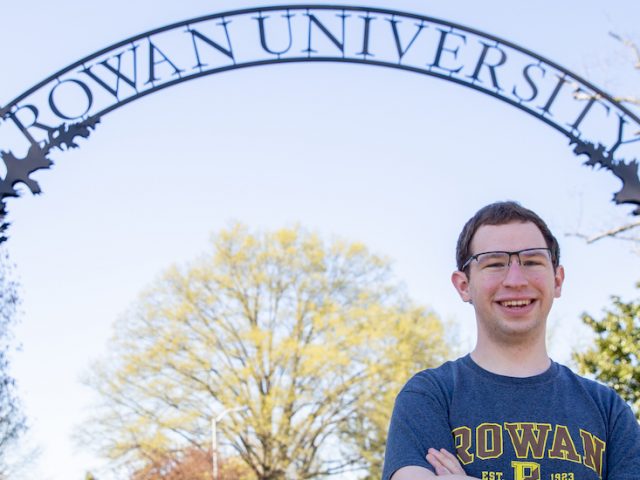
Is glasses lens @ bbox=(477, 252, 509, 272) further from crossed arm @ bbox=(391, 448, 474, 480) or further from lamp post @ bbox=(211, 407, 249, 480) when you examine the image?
lamp post @ bbox=(211, 407, 249, 480)

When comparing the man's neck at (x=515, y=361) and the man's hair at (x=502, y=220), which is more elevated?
the man's hair at (x=502, y=220)

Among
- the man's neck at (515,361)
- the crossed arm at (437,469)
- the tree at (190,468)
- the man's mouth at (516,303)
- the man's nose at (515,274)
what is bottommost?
the crossed arm at (437,469)

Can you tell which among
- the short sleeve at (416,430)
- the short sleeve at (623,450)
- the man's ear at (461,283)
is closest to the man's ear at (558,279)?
the man's ear at (461,283)

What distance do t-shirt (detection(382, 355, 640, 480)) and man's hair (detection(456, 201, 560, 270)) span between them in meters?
0.31

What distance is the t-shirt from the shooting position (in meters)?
2.37

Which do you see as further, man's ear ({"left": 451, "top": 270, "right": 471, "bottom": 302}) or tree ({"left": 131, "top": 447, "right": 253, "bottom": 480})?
tree ({"left": 131, "top": 447, "right": 253, "bottom": 480})

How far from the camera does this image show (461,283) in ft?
8.85

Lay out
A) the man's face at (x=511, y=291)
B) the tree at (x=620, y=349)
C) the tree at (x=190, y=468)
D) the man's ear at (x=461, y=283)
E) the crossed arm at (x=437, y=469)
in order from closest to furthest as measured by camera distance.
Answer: the crossed arm at (x=437, y=469) → the man's face at (x=511, y=291) → the man's ear at (x=461, y=283) → the tree at (x=620, y=349) → the tree at (x=190, y=468)

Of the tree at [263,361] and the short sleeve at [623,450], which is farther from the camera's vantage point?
the tree at [263,361]

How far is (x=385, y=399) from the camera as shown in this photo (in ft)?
88.1

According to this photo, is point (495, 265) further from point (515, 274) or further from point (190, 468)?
point (190, 468)

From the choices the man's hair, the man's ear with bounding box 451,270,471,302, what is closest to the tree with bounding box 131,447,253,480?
the man's ear with bounding box 451,270,471,302

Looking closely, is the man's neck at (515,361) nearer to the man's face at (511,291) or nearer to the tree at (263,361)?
the man's face at (511,291)

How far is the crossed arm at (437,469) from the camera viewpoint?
92.2 inches
